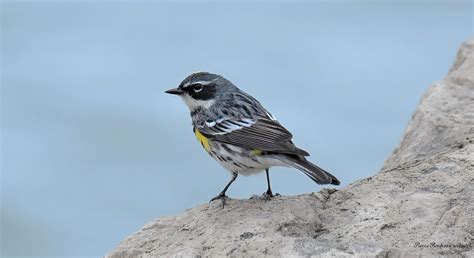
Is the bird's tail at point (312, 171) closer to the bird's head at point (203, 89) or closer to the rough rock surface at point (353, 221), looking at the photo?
the rough rock surface at point (353, 221)

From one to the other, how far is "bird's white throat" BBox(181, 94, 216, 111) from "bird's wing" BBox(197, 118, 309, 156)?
36 cm

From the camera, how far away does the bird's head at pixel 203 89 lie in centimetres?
921

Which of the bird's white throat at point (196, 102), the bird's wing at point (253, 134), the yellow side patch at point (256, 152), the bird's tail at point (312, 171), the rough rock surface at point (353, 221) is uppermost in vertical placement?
the bird's white throat at point (196, 102)

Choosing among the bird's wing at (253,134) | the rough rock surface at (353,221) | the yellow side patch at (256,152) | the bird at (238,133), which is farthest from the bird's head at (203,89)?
the rough rock surface at (353,221)

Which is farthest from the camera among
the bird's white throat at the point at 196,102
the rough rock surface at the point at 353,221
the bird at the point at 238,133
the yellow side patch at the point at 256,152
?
the bird's white throat at the point at 196,102

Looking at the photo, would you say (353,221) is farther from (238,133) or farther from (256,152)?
(238,133)

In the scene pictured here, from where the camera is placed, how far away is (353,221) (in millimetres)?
7199

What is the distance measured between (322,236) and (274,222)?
0.43 meters

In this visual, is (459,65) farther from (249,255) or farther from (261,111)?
(249,255)

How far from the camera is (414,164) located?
804 centimetres

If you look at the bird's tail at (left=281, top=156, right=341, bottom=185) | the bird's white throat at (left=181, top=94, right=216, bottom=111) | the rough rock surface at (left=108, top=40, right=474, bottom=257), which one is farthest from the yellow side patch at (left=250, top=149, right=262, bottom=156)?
the bird's white throat at (left=181, top=94, right=216, bottom=111)

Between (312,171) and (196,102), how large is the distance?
2067 millimetres

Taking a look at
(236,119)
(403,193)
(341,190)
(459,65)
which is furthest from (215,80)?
(459,65)

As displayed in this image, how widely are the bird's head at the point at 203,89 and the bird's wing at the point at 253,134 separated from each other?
41 centimetres
